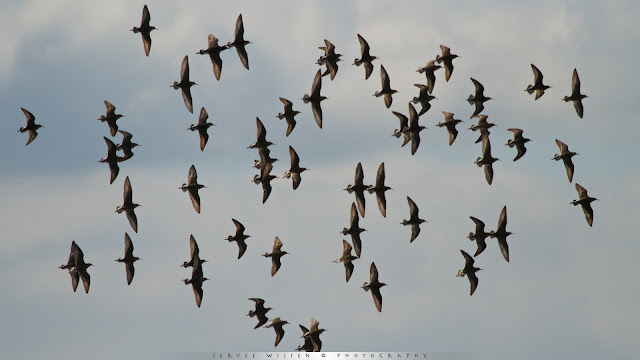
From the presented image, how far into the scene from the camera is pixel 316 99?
117 m

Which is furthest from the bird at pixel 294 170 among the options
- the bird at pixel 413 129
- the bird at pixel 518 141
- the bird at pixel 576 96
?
the bird at pixel 576 96

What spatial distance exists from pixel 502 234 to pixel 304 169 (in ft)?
53.9

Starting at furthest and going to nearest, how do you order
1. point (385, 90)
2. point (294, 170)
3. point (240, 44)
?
point (385, 90) → point (294, 170) → point (240, 44)

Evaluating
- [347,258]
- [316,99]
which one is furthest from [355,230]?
[316,99]

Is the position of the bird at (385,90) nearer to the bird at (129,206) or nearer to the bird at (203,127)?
the bird at (203,127)

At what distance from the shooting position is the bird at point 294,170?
11894cm

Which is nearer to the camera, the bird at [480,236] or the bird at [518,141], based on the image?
the bird at [480,236]

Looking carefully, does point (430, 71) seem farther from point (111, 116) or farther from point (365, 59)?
point (111, 116)

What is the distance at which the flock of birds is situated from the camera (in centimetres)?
11744

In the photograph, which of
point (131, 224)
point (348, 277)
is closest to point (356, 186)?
point (348, 277)

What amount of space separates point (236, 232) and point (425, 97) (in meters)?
18.7

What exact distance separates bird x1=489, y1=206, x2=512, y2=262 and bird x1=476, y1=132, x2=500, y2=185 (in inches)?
114

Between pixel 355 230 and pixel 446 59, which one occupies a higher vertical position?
pixel 446 59

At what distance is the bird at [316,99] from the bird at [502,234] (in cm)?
1637
